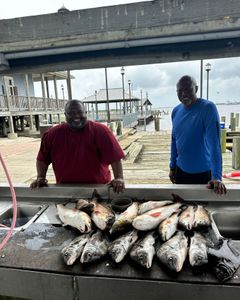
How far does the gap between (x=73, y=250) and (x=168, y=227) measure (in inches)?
24.3

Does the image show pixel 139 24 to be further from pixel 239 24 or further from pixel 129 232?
pixel 129 232

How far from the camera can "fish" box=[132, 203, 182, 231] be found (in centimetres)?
164

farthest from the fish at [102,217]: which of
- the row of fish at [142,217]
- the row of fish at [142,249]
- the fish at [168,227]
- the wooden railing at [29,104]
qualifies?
the wooden railing at [29,104]

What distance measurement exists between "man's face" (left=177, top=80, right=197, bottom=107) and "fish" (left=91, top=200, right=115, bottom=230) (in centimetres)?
149

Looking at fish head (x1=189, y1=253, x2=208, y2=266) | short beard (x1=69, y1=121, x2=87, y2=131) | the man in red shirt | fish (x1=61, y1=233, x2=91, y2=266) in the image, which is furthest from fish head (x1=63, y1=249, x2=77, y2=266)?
short beard (x1=69, y1=121, x2=87, y2=131)

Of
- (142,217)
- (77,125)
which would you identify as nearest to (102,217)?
(142,217)

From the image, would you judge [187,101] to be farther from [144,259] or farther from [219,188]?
[144,259]

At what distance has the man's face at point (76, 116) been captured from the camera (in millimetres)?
2375

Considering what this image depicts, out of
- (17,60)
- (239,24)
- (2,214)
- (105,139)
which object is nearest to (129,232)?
(105,139)

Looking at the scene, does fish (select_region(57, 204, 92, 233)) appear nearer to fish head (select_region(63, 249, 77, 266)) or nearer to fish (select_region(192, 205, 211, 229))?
fish head (select_region(63, 249, 77, 266))

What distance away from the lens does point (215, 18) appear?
54.5 inches

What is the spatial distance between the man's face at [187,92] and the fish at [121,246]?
166 centimetres

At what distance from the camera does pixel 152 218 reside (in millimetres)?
1696

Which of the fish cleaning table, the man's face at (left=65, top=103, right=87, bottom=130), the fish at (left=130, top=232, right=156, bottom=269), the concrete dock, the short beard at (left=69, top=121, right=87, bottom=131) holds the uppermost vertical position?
the man's face at (left=65, top=103, right=87, bottom=130)
